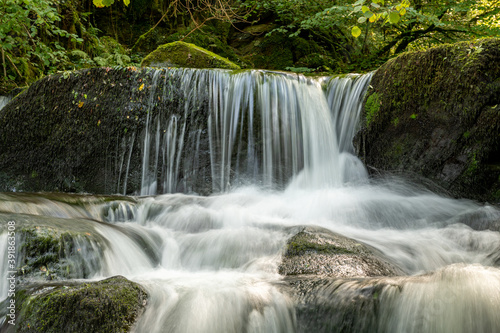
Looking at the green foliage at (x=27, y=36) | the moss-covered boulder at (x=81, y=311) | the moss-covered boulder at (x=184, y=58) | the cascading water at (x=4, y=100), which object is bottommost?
the moss-covered boulder at (x=81, y=311)

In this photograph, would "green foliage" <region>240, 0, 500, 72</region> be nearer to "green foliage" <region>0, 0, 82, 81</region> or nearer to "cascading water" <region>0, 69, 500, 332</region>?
"cascading water" <region>0, 69, 500, 332</region>

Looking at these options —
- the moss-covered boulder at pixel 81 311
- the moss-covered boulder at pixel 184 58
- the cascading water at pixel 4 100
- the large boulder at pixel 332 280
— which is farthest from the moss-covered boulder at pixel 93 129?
the moss-covered boulder at pixel 81 311

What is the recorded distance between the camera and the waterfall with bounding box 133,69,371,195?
6.09 m

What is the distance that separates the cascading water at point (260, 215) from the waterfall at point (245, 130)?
0.02 meters

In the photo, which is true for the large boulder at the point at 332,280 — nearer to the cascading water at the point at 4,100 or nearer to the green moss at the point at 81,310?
the green moss at the point at 81,310

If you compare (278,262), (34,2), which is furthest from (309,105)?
(34,2)

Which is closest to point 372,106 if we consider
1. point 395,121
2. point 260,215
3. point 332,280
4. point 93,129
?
point 395,121

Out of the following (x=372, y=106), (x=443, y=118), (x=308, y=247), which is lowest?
(x=308, y=247)

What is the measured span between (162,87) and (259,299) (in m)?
4.62

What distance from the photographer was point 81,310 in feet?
7.05

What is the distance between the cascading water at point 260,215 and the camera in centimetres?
231

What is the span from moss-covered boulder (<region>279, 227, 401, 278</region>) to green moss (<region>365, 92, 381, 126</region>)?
9.22 feet

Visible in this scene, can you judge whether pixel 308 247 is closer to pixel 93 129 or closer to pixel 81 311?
pixel 81 311

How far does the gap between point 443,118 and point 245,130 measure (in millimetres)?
2923
